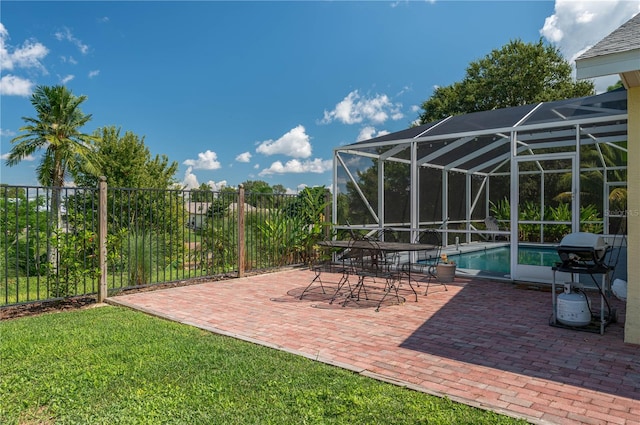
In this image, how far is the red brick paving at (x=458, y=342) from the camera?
3.02m

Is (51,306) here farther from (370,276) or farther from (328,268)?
(328,268)

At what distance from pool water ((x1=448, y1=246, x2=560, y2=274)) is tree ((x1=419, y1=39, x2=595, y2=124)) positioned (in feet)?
45.5

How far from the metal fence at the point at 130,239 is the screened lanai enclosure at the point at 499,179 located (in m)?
1.95

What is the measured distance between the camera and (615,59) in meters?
3.82

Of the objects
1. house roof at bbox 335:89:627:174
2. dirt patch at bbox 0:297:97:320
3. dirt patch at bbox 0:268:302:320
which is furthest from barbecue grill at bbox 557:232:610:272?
dirt patch at bbox 0:297:97:320

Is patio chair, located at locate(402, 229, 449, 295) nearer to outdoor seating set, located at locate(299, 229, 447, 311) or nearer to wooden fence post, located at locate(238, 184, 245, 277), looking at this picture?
outdoor seating set, located at locate(299, 229, 447, 311)

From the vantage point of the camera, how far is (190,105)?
3266cm

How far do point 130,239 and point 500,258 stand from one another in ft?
31.3

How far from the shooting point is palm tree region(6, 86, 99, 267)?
24.2 metres

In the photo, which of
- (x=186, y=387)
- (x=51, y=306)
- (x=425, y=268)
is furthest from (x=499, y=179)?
(x=186, y=387)

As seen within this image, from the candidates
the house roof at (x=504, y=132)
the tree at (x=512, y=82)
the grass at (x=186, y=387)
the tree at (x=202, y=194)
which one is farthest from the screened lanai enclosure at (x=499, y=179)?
the tree at (x=512, y=82)

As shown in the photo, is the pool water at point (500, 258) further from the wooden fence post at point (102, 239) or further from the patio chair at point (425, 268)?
the wooden fence post at point (102, 239)

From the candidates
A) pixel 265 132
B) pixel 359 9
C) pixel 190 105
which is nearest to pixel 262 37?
pixel 359 9

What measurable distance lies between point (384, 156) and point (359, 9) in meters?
4.82
